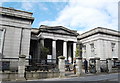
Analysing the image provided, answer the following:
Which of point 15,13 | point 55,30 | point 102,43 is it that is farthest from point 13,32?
point 102,43

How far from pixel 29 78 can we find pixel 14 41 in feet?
19.9

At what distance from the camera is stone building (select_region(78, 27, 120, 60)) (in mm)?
23297

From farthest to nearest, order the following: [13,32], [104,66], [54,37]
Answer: [54,37]
[104,66]
[13,32]

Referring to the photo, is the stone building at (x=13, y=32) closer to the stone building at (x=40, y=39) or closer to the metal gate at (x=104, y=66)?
the stone building at (x=40, y=39)

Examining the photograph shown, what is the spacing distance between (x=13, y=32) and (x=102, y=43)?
16000 mm

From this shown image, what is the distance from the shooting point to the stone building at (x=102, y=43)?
23297 mm

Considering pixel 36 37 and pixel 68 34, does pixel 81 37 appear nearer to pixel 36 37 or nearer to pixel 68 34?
pixel 68 34

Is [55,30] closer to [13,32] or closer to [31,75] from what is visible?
[13,32]

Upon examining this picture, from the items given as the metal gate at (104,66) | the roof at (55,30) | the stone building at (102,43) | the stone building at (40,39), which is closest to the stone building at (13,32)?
the stone building at (40,39)

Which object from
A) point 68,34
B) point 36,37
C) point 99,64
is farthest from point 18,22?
point 99,64

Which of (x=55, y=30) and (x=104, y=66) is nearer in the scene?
(x=104, y=66)

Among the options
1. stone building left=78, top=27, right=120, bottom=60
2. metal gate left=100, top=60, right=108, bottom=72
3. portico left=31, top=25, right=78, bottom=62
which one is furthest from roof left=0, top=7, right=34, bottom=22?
stone building left=78, top=27, right=120, bottom=60

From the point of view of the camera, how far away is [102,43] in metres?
23.4

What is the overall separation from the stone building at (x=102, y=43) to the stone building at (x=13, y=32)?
43.7ft
